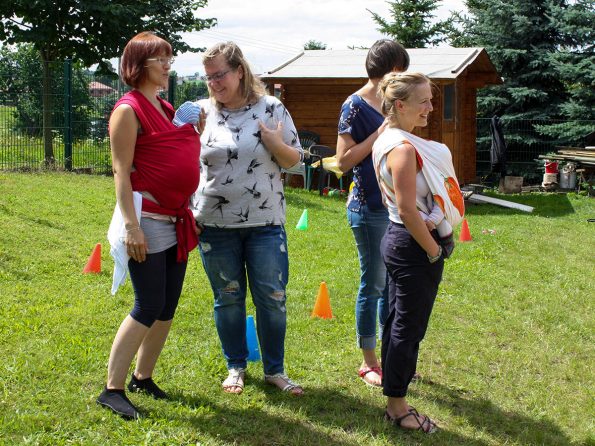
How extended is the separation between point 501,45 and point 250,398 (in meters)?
18.3

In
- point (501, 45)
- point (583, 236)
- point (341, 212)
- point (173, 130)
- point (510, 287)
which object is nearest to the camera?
point (173, 130)

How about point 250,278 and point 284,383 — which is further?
point 284,383

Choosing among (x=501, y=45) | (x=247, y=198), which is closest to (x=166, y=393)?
(x=247, y=198)

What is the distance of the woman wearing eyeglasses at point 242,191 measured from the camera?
3959 mm

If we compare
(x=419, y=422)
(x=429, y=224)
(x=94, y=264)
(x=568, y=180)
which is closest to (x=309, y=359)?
(x=419, y=422)

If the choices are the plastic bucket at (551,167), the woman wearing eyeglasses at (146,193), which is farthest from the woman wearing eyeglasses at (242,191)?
the plastic bucket at (551,167)

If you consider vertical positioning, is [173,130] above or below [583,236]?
above

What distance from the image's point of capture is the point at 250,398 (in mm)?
4168

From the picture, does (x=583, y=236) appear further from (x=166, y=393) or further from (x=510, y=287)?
(x=166, y=393)

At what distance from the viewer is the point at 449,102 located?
52.1 feet

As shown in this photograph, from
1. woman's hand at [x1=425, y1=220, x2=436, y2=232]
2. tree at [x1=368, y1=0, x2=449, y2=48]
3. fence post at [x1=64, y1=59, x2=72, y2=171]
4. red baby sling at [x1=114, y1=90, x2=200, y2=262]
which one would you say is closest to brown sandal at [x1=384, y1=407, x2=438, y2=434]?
woman's hand at [x1=425, y1=220, x2=436, y2=232]

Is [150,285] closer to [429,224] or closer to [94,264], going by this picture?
[429,224]

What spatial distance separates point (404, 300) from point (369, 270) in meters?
0.72

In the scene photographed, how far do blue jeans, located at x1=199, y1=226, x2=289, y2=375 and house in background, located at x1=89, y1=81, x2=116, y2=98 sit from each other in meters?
11.4
